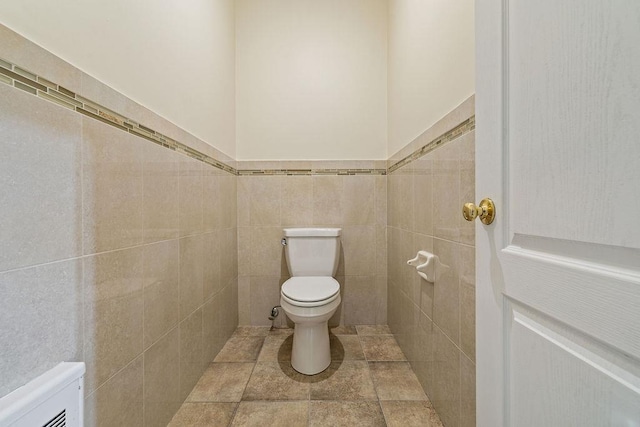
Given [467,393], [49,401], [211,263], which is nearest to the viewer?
[49,401]

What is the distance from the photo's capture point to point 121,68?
0.87 m

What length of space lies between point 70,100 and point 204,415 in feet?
4.19

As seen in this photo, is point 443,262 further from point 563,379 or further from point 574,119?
point 574,119

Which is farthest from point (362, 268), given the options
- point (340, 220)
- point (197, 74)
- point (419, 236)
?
point (197, 74)

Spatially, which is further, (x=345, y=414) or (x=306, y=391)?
(x=306, y=391)

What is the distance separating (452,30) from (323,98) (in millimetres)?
1101

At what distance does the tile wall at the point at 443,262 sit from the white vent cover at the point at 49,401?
1.12 metres

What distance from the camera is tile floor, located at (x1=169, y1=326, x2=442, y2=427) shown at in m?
1.12

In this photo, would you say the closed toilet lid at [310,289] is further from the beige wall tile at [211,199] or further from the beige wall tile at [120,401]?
the beige wall tile at [120,401]

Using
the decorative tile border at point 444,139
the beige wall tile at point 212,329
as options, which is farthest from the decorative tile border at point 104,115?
the beige wall tile at point 212,329

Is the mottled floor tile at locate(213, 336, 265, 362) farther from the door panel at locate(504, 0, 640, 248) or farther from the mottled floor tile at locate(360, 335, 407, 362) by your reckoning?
the door panel at locate(504, 0, 640, 248)

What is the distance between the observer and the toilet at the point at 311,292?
4.39 feet

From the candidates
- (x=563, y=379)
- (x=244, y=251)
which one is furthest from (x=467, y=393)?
(x=244, y=251)

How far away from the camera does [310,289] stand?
1.46m
